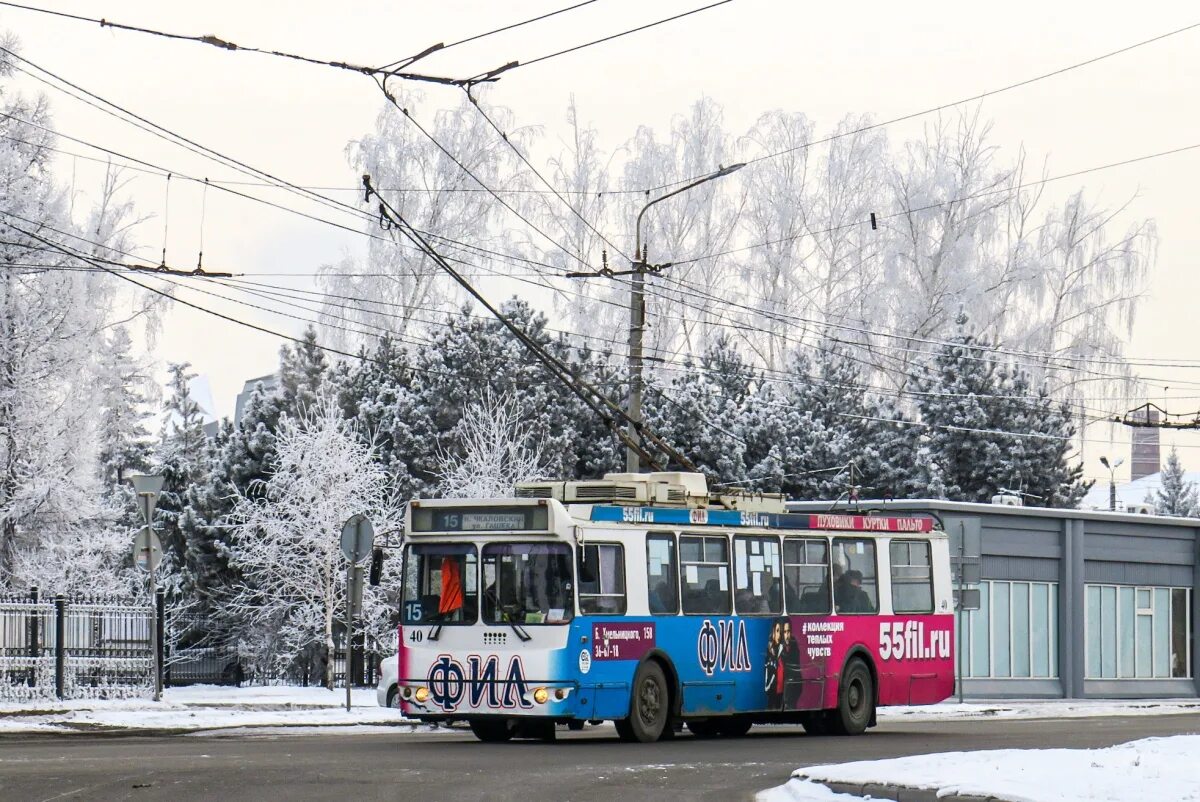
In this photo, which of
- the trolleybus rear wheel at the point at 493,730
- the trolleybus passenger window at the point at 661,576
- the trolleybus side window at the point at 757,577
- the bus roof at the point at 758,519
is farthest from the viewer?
the trolleybus side window at the point at 757,577

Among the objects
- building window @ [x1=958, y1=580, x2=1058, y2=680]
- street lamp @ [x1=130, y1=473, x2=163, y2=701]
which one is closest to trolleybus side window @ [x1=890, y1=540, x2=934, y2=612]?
street lamp @ [x1=130, y1=473, x2=163, y2=701]

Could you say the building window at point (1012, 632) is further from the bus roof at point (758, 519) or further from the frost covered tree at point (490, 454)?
the bus roof at point (758, 519)

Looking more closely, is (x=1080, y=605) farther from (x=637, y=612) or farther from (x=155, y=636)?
(x=637, y=612)

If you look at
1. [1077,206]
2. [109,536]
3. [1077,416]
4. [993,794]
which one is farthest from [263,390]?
[993,794]

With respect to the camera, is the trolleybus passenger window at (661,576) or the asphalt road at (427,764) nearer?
the asphalt road at (427,764)

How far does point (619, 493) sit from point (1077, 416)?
142 ft

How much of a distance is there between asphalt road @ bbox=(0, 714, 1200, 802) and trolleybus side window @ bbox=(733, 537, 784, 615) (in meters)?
1.52

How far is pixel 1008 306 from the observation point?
2670 inches

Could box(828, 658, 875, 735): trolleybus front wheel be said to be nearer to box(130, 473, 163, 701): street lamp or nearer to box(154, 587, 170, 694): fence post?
box(130, 473, 163, 701): street lamp

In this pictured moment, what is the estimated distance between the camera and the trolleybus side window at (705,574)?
21.3 m

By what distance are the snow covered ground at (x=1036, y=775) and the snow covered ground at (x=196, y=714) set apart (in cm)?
1008

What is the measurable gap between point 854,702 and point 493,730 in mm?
4953

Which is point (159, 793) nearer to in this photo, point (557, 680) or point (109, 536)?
point (557, 680)

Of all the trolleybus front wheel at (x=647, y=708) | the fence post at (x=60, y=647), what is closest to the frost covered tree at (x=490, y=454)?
the fence post at (x=60, y=647)
